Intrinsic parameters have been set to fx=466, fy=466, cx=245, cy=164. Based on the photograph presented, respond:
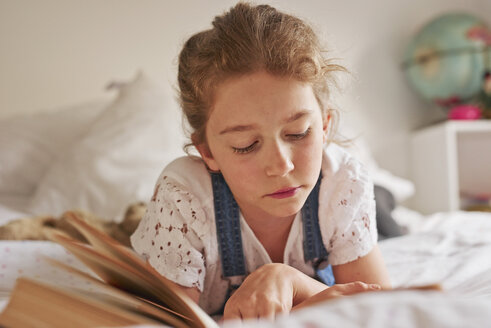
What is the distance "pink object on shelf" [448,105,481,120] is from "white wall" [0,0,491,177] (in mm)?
281

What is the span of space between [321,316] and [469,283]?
49 cm

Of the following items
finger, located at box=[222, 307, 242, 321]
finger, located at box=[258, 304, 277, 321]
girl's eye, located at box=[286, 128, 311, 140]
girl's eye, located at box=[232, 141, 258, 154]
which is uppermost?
girl's eye, located at box=[286, 128, 311, 140]

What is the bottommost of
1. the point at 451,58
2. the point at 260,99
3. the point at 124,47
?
the point at 260,99

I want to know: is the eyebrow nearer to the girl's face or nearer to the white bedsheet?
the girl's face

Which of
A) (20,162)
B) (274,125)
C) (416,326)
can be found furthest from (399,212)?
(416,326)

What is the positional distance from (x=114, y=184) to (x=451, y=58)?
1.50 metres

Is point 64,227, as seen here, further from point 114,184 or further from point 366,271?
point 366,271

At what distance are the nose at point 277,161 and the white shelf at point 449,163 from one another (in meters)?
1.50

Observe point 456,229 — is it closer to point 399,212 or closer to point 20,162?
point 399,212

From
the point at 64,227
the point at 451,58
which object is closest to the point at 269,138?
the point at 64,227

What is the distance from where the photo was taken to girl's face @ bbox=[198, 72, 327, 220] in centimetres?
59

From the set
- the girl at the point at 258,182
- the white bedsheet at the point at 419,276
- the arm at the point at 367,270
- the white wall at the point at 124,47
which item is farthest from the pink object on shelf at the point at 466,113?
the arm at the point at 367,270

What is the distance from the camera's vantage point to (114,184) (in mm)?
1293

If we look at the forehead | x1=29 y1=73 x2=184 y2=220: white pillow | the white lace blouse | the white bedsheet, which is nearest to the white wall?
x1=29 y1=73 x2=184 y2=220: white pillow
